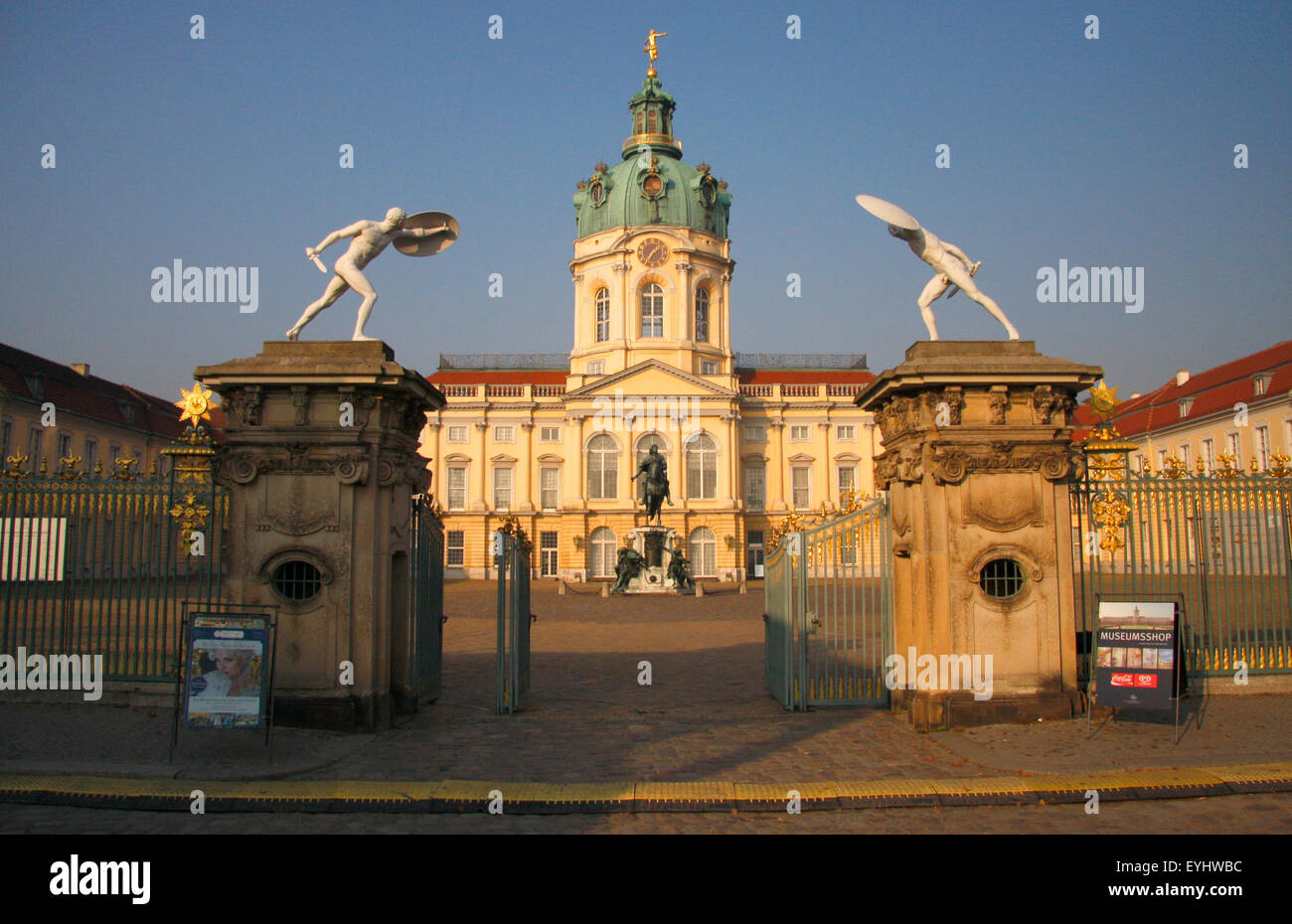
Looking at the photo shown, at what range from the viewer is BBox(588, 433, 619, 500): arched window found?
62.4m

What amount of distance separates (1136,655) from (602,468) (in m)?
53.2

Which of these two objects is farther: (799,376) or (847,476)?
(799,376)

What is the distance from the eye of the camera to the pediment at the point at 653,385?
61.2 meters

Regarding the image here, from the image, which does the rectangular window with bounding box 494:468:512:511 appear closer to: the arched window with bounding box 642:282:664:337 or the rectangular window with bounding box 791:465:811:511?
the arched window with bounding box 642:282:664:337

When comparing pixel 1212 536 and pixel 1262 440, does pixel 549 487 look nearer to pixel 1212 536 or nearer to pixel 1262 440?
pixel 1262 440

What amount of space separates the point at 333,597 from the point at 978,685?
275 inches

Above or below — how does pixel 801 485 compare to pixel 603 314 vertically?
below

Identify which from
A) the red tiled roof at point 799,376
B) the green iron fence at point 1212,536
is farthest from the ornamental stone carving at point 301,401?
the red tiled roof at point 799,376

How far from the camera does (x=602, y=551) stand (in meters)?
62.1

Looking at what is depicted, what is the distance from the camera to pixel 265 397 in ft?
35.3

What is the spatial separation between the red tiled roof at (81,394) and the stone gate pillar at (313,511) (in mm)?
40854

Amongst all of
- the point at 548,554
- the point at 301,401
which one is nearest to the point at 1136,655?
the point at 301,401

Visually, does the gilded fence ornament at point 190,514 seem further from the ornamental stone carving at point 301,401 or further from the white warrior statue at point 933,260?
the white warrior statue at point 933,260

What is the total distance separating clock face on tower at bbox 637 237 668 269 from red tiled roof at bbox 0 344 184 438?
2919cm
